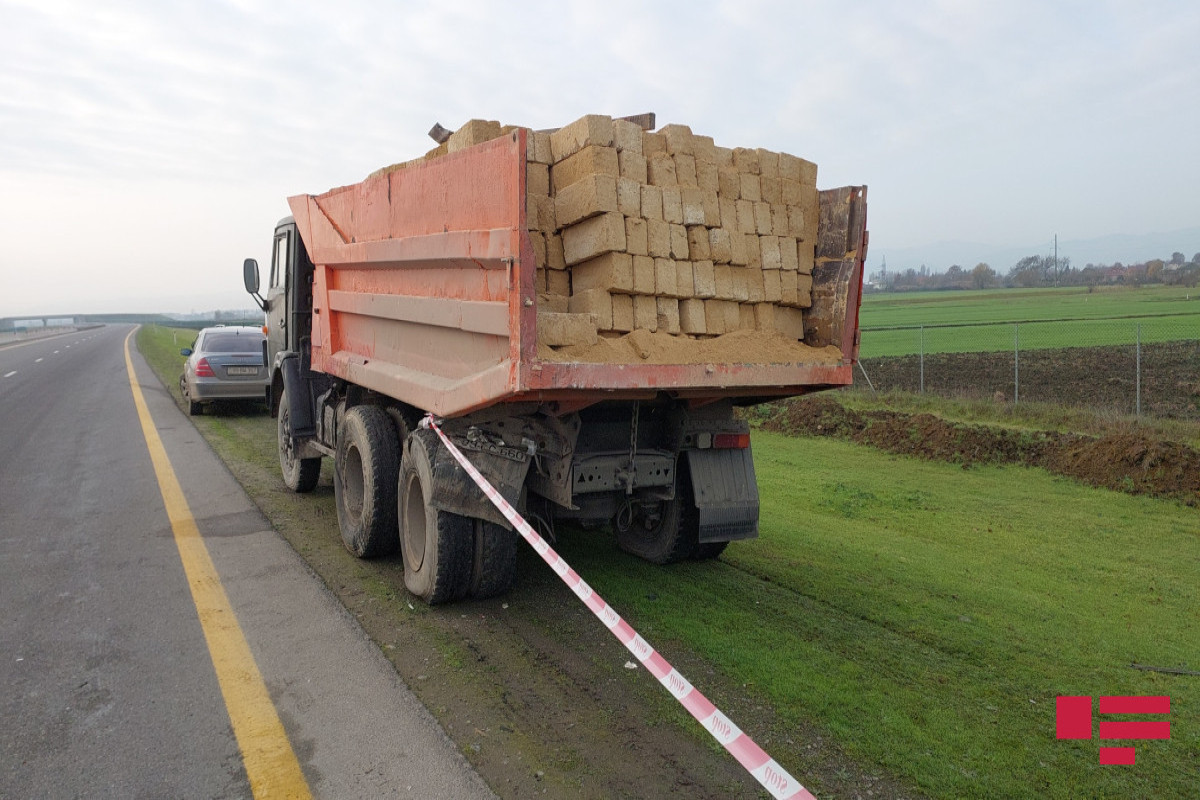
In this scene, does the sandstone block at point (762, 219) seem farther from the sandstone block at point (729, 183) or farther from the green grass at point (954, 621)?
the green grass at point (954, 621)

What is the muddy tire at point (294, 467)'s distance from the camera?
7906 millimetres

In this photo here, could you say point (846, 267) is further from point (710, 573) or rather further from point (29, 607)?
point (29, 607)

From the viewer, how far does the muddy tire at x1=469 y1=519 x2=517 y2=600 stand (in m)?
4.89

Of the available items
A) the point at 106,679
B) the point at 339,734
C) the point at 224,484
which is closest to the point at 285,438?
the point at 224,484

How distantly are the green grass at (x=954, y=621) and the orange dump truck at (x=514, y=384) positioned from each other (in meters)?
0.62

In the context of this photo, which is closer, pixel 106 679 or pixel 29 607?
pixel 106 679

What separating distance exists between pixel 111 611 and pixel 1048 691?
5.13 m

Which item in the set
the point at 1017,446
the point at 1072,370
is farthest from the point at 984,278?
the point at 1017,446

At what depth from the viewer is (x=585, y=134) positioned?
4180 millimetres

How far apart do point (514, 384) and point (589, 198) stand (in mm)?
1036

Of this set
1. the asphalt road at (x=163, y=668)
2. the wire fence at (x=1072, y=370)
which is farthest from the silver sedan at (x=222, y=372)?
the wire fence at (x=1072, y=370)

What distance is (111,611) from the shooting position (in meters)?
4.86

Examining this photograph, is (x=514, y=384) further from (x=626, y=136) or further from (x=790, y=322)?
(x=790, y=322)
